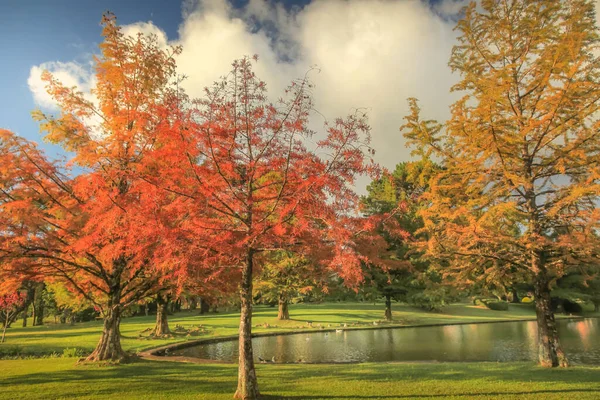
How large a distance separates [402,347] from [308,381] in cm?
1244

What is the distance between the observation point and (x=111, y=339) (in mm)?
14336

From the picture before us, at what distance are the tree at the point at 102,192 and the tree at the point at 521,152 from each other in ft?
30.7

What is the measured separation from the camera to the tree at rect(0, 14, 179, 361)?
37.7 feet

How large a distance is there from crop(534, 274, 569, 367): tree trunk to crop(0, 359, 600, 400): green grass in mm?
572

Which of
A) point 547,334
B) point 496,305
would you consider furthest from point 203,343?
point 496,305

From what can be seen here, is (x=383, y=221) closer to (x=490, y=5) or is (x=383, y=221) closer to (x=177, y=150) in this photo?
(x=177, y=150)

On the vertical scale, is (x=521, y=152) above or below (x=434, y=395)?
above

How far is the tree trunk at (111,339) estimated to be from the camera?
46.2ft

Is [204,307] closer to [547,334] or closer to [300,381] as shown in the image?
[300,381]

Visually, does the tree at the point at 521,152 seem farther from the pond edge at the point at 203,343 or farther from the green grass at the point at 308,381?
the pond edge at the point at 203,343

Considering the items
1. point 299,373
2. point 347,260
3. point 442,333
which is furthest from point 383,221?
point 442,333

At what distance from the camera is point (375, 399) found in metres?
8.98

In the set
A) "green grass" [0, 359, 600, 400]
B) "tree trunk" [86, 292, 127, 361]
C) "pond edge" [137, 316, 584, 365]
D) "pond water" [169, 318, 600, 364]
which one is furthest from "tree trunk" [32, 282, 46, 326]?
"tree trunk" [86, 292, 127, 361]

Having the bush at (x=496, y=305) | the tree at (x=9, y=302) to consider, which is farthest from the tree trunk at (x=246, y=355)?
the bush at (x=496, y=305)
